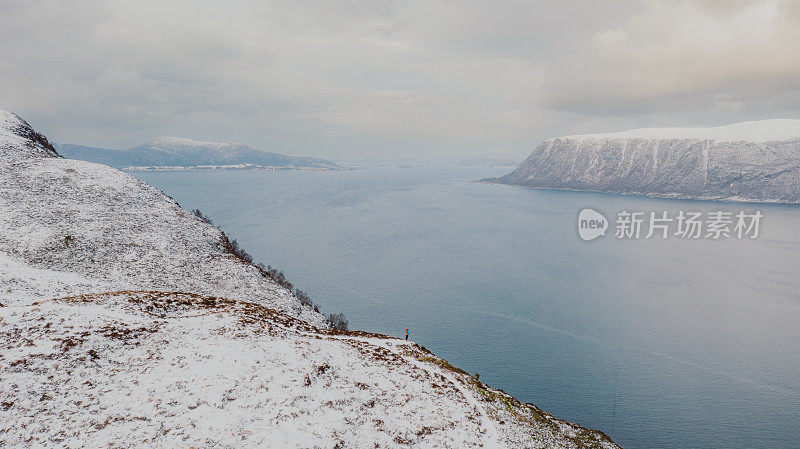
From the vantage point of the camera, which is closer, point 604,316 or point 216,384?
point 216,384

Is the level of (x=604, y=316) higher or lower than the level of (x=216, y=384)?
lower

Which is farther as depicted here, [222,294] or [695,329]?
[695,329]

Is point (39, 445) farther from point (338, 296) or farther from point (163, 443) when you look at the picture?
point (338, 296)

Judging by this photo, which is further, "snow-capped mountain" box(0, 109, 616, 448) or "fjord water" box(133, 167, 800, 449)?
"fjord water" box(133, 167, 800, 449)

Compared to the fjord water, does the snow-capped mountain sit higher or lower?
higher

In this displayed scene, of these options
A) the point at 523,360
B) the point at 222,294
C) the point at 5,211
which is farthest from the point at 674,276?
the point at 5,211

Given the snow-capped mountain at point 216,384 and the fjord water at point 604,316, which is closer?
the snow-capped mountain at point 216,384

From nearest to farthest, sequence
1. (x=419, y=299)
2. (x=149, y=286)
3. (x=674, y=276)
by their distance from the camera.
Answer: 1. (x=149, y=286)
2. (x=419, y=299)
3. (x=674, y=276)

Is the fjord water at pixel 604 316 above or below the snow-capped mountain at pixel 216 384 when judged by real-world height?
below
